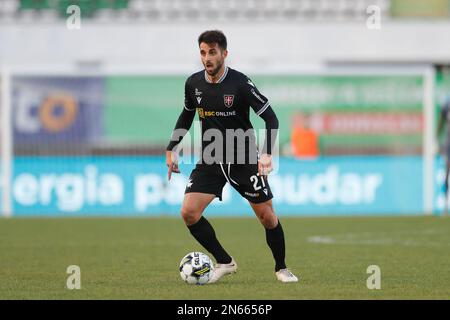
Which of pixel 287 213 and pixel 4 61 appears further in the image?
pixel 4 61

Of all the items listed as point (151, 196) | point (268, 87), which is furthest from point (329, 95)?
point (151, 196)

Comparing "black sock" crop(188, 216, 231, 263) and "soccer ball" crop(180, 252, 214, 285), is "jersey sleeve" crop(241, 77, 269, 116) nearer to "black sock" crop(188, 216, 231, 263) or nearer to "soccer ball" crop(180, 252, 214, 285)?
"black sock" crop(188, 216, 231, 263)

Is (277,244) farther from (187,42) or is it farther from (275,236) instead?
(187,42)

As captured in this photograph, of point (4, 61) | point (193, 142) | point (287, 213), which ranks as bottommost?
point (287, 213)

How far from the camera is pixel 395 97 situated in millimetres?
22297

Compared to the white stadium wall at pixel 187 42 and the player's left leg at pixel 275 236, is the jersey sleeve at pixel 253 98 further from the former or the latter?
the white stadium wall at pixel 187 42

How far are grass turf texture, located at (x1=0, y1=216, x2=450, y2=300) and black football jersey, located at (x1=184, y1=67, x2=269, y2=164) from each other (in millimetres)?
1161

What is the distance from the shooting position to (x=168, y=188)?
21.6 m

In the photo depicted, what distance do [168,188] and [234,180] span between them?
38.0ft

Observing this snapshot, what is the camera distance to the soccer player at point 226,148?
9.94 metres

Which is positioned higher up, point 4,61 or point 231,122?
point 4,61

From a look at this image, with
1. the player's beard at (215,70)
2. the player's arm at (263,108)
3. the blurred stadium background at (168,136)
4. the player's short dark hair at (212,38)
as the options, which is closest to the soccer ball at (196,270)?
the player's arm at (263,108)
